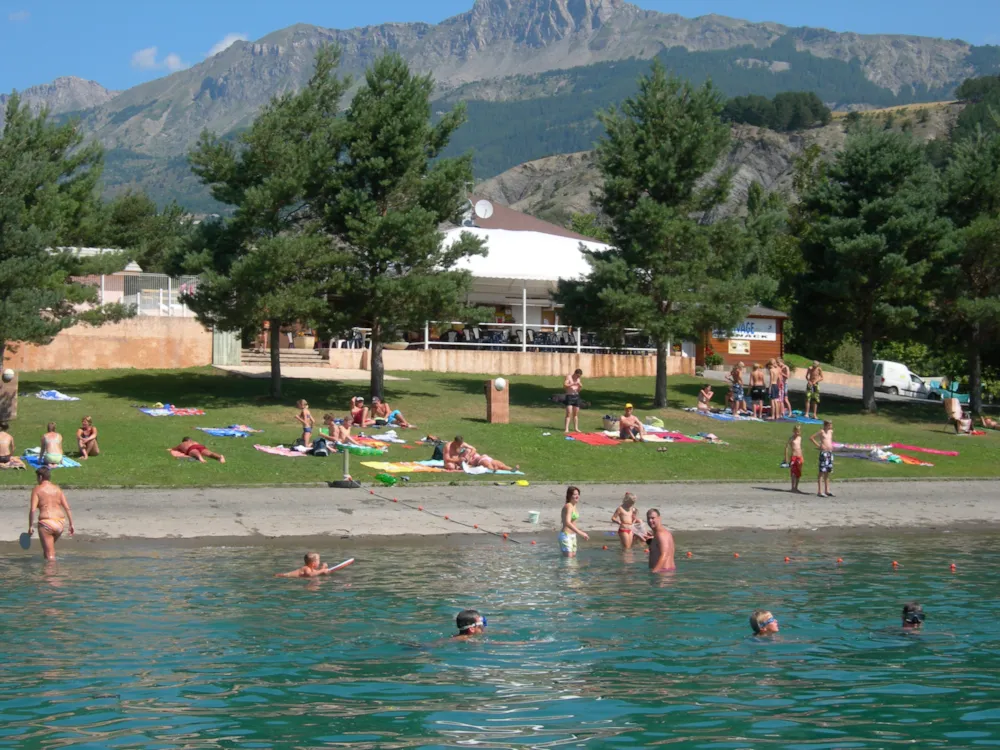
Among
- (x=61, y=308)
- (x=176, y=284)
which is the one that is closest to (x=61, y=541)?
(x=61, y=308)

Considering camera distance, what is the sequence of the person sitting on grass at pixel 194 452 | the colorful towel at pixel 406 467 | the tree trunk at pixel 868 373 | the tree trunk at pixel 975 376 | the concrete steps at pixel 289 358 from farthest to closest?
the concrete steps at pixel 289 358 < the tree trunk at pixel 975 376 < the tree trunk at pixel 868 373 < the colorful towel at pixel 406 467 < the person sitting on grass at pixel 194 452

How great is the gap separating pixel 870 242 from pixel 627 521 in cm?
2112

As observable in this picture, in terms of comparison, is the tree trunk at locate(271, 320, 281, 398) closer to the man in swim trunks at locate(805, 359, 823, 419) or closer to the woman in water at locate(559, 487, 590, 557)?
the man in swim trunks at locate(805, 359, 823, 419)

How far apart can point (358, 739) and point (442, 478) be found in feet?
48.3

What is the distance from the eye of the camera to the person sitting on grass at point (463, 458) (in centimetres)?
2552

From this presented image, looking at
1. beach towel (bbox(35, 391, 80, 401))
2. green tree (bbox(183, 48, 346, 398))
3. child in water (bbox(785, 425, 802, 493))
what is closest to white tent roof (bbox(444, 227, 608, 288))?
green tree (bbox(183, 48, 346, 398))

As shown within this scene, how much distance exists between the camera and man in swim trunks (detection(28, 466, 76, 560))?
55.3ft

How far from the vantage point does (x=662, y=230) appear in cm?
3528

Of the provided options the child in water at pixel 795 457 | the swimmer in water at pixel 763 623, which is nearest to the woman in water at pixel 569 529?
the swimmer in water at pixel 763 623

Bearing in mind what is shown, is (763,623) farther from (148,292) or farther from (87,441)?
(148,292)

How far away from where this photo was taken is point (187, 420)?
1164 inches

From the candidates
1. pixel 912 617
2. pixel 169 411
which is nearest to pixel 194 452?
pixel 169 411

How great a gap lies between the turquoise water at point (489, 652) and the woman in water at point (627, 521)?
1.13ft

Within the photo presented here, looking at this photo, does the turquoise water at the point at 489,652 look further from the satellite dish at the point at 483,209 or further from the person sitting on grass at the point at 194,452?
the satellite dish at the point at 483,209
